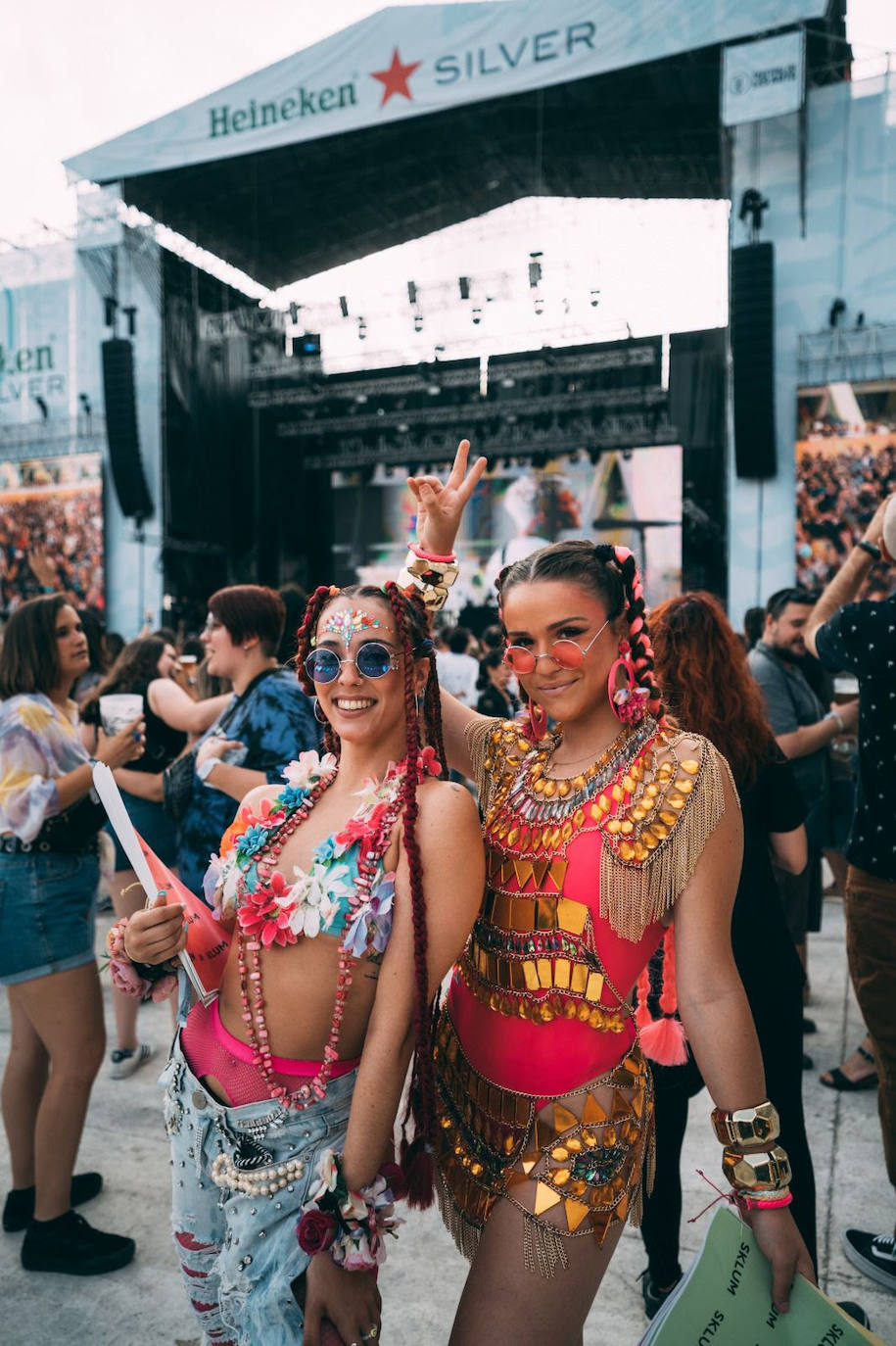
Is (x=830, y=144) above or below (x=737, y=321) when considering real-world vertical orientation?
above

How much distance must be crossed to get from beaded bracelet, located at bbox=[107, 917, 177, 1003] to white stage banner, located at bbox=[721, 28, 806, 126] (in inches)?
539

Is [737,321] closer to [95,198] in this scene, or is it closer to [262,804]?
[95,198]

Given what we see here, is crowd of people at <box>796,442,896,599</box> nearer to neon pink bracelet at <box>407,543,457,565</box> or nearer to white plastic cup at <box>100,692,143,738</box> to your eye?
white plastic cup at <box>100,692,143,738</box>

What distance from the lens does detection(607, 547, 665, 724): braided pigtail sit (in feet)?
5.56

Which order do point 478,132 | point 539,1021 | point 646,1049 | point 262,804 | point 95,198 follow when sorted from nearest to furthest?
1. point 539,1021
2. point 262,804
3. point 646,1049
4. point 478,132
5. point 95,198

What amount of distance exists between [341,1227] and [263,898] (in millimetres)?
527

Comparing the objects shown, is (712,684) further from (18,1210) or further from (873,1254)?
(18,1210)

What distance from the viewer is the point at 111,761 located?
3.07 meters

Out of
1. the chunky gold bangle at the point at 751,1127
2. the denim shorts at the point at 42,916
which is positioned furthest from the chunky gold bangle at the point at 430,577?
the denim shorts at the point at 42,916

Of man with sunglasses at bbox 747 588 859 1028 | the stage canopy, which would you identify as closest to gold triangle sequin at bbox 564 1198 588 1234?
man with sunglasses at bbox 747 588 859 1028

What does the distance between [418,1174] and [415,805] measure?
65 centimetres

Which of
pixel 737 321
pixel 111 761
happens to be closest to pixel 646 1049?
pixel 111 761

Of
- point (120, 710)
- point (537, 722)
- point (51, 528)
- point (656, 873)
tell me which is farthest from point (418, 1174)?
point (51, 528)

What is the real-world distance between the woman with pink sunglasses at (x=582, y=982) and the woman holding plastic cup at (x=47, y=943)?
146 centimetres
